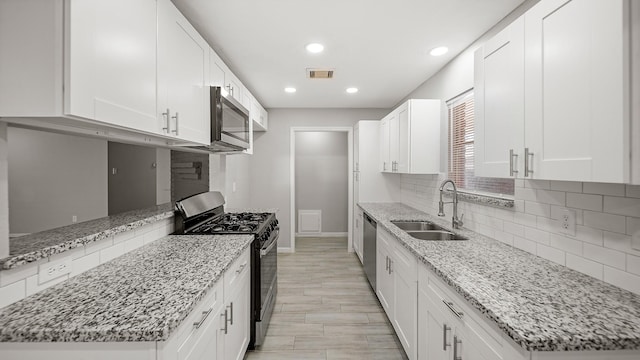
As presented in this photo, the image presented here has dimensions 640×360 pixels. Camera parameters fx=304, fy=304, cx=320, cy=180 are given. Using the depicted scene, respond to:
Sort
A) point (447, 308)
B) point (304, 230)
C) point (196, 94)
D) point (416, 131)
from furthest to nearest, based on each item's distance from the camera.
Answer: point (304, 230) → point (416, 131) → point (196, 94) → point (447, 308)

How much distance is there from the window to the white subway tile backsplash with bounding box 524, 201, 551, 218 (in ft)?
1.54

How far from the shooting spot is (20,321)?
3.22ft

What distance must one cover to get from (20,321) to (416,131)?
3038 mm

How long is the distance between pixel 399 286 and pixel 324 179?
13.7 feet

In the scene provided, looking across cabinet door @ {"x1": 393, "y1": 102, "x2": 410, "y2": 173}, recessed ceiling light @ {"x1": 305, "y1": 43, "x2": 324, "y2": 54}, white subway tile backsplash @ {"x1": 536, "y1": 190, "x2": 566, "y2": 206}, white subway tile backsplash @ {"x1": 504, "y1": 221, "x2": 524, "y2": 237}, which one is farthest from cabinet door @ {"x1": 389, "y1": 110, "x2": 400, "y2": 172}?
white subway tile backsplash @ {"x1": 536, "y1": 190, "x2": 566, "y2": 206}

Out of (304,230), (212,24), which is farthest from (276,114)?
(212,24)

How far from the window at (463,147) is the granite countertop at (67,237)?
250 cm

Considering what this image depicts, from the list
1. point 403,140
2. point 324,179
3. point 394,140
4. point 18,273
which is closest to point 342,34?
point 403,140

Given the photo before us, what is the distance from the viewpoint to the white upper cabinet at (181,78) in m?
1.61

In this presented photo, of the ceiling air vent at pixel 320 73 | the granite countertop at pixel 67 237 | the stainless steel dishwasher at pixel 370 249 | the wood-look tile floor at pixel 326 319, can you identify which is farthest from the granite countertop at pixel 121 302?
the ceiling air vent at pixel 320 73

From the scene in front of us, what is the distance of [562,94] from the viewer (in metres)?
1.20

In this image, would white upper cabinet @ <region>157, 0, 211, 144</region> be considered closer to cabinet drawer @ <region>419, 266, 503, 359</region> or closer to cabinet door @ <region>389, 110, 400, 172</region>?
cabinet drawer @ <region>419, 266, 503, 359</region>

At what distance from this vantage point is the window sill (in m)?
2.05

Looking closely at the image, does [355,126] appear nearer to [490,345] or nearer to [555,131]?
[555,131]
